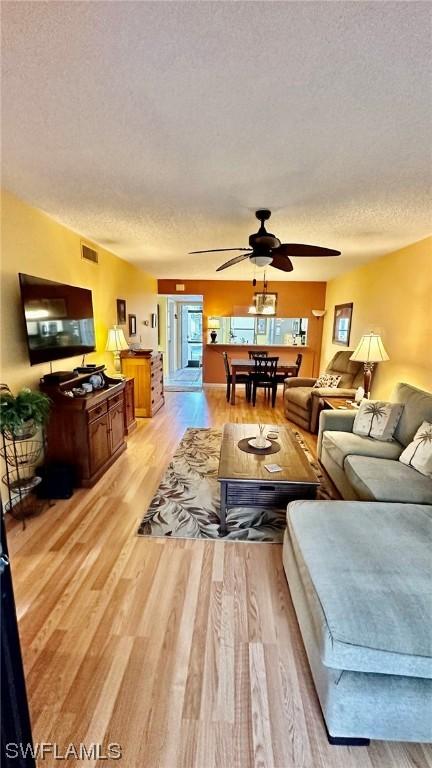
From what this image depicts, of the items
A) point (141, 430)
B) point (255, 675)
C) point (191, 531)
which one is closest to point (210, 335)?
point (141, 430)

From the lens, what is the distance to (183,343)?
36.7 feet

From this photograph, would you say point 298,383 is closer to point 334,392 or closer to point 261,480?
point 334,392

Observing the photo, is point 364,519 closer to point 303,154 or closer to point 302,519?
point 302,519

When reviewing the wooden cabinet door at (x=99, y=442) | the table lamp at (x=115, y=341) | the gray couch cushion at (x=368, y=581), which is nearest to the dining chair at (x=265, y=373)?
the table lamp at (x=115, y=341)

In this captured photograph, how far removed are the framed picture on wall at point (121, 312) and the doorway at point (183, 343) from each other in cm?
263

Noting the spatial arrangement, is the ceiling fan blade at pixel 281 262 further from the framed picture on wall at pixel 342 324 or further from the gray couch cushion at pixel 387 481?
the framed picture on wall at pixel 342 324

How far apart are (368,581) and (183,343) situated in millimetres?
10194

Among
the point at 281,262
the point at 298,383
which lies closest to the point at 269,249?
the point at 281,262

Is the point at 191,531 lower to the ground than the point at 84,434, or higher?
lower

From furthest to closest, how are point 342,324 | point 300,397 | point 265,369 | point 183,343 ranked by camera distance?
point 183,343 → point 342,324 → point 265,369 → point 300,397

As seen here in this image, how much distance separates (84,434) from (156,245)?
2560 mm

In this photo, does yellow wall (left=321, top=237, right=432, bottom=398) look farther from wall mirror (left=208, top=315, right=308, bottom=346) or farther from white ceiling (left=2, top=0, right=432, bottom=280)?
wall mirror (left=208, top=315, right=308, bottom=346)

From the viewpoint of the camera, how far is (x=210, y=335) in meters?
7.59

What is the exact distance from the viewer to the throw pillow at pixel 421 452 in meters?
2.47
